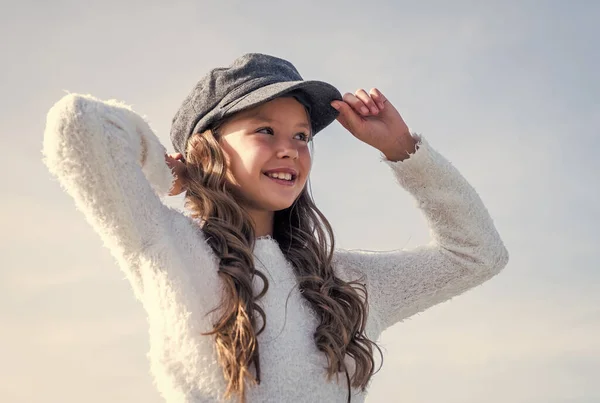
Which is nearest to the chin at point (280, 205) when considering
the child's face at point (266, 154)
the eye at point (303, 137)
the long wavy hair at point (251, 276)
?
the child's face at point (266, 154)

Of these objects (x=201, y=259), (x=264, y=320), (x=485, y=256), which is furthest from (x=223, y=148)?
(x=485, y=256)

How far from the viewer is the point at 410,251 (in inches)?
109

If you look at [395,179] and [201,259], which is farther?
[395,179]

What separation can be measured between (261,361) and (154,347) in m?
0.32

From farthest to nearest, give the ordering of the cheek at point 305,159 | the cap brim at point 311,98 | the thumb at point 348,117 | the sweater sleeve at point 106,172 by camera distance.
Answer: the thumb at point 348,117 < the cheek at point 305,159 < the cap brim at point 311,98 < the sweater sleeve at point 106,172

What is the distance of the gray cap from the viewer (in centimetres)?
237

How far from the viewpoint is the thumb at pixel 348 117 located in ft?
8.71

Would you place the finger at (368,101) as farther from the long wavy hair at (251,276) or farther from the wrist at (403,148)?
the long wavy hair at (251,276)

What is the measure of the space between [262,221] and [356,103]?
0.58 m

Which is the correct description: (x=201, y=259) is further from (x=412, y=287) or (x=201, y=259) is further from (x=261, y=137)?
(x=412, y=287)

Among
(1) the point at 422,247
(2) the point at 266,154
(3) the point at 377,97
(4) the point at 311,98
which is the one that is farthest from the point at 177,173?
(1) the point at 422,247

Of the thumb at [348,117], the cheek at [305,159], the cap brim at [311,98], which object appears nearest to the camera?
the cap brim at [311,98]

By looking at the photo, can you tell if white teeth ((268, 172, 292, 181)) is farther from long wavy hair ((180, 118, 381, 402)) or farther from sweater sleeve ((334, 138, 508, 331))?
sweater sleeve ((334, 138, 508, 331))

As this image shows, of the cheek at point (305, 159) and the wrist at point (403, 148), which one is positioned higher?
the wrist at point (403, 148)
